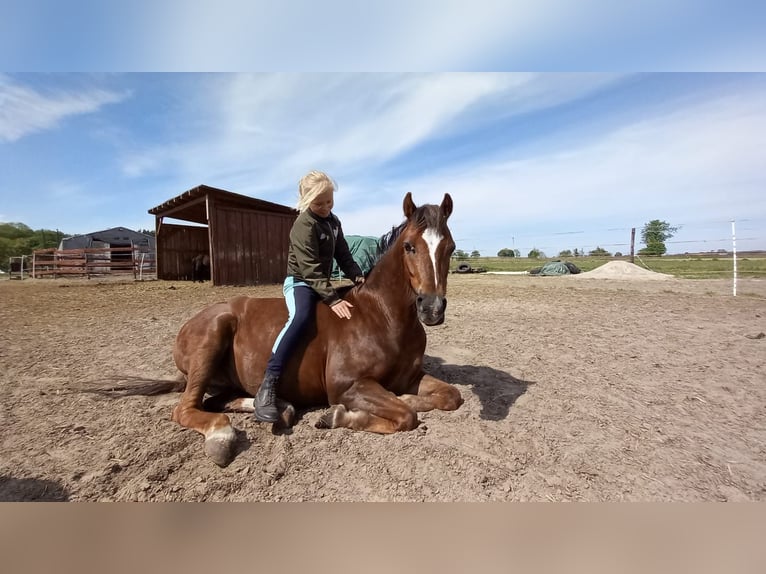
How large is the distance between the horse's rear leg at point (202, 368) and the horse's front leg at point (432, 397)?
4.55 feet

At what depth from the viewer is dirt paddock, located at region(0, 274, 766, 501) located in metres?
1.84

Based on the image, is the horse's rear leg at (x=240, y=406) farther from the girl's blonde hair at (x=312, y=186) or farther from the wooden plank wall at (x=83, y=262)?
the wooden plank wall at (x=83, y=262)

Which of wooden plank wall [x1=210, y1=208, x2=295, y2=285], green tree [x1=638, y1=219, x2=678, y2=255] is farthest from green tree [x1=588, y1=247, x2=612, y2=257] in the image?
wooden plank wall [x1=210, y1=208, x2=295, y2=285]

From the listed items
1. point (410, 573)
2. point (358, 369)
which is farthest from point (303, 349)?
point (410, 573)

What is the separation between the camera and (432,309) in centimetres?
222

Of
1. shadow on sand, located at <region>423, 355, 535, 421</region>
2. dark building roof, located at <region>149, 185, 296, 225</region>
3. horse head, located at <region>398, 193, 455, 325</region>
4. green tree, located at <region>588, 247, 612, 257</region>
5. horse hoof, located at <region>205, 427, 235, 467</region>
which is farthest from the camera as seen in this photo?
green tree, located at <region>588, 247, 612, 257</region>

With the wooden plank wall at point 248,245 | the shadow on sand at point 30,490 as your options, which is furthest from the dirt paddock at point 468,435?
the wooden plank wall at point 248,245

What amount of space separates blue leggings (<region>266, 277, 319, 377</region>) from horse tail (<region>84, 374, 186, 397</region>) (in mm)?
1198

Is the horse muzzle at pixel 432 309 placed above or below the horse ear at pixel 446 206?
below

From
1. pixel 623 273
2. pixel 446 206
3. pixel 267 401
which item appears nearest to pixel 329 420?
pixel 267 401

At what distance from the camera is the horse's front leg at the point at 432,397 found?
2.84m

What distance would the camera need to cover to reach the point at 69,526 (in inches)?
46.7

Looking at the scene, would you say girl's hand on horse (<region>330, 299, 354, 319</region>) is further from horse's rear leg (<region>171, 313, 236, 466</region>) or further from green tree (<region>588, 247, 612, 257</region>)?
green tree (<region>588, 247, 612, 257</region>)

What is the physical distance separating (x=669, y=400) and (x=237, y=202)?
45.7 ft
